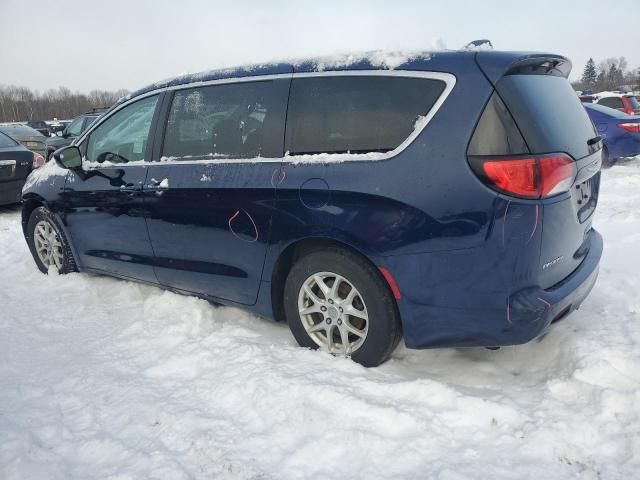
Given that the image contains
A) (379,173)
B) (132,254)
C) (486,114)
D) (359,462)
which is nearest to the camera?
(359,462)

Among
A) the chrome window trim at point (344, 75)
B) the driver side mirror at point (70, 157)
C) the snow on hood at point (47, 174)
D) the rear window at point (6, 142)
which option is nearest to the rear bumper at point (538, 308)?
the chrome window trim at point (344, 75)

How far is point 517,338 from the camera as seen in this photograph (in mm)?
2482

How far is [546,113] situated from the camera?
2.55m

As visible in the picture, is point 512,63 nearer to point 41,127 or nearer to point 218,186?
point 218,186

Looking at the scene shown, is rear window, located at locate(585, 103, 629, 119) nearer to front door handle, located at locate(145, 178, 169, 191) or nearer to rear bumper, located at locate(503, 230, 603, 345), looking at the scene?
rear bumper, located at locate(503, 230, 603, 345)

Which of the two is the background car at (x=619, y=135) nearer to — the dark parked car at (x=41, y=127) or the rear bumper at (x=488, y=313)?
the rear bumper at (x=488, y=313)

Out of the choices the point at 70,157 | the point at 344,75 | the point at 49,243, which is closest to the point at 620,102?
the point at 344,75

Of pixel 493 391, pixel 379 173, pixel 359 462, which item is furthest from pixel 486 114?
pixel 359 462

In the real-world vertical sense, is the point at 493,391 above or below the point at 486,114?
below

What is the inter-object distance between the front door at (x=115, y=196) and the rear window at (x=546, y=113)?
2.61 m

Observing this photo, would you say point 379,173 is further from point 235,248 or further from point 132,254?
point 132,254

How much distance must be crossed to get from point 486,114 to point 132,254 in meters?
2.91

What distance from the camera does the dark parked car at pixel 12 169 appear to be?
8.12 metres

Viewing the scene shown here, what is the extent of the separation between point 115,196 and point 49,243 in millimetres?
1464
